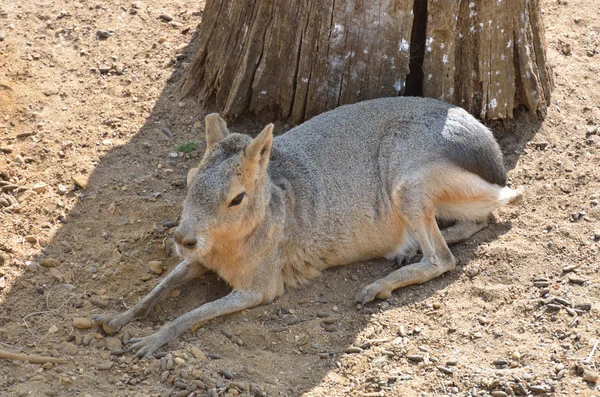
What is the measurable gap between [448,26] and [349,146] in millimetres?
1381

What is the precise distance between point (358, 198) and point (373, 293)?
0.90 metres

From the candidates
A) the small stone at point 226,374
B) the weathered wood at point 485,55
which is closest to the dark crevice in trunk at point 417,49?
the weathered wood at point 485,55

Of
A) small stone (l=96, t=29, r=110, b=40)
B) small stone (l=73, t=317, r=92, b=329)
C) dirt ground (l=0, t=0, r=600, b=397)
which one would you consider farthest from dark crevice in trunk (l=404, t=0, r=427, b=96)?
small stone (l=73, t=317, r=92, b=329)

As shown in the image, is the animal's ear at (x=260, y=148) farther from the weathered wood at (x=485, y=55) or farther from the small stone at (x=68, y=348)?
the weathered wood at (x=485, y=55)

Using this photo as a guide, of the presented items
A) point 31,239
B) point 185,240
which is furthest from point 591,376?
point 31,239

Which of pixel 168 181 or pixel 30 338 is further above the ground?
pixel 168 181

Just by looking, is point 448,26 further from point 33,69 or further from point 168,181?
point 33,69

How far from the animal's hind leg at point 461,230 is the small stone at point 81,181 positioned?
3058mm

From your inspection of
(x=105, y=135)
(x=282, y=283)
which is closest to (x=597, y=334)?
(x=282, y=283)

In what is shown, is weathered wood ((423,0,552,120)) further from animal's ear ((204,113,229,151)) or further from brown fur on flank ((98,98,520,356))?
animal's ear ((204,113,229,151))

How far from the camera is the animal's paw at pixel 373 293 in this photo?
592 cm

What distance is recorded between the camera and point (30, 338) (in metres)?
5.34

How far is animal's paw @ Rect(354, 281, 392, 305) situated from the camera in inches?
233

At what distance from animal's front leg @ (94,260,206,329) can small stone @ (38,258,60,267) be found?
75cm
